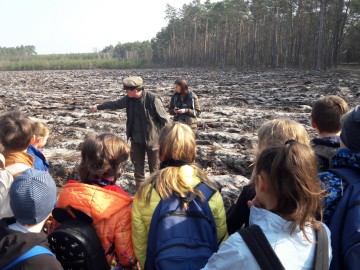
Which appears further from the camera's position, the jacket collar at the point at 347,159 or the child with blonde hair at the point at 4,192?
the child with blonde hair at the point at 4,192

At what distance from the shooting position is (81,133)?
30.1ft

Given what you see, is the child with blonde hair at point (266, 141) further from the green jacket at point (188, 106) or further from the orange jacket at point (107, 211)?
the green jacket at point (188, 106)

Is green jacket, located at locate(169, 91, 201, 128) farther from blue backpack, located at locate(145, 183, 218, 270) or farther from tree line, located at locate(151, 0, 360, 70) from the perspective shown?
tree line, located at locate(151, 0, 360, 70)

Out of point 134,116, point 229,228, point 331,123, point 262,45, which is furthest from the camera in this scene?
point 262,45

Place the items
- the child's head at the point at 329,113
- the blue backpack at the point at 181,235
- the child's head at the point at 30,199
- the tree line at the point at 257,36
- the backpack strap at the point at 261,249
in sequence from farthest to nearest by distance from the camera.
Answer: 1. the tree line at the point at 257,36
2. the child's head at the point at 329,113
3. the blue backpack at the point at 181,235
4. the child's head at the point at 30,199
5. the backpack strap at the point at 261,249

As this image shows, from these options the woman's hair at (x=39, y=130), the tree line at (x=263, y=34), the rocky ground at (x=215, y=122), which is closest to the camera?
the woman's hair at (x=39, y=130)

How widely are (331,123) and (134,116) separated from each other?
3.09m

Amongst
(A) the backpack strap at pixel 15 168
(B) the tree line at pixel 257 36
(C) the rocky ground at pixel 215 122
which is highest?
(B) the tree line at pixel 257 36

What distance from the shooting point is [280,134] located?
2.41 meters

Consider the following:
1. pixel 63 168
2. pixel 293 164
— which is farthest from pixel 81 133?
pixel 293 164

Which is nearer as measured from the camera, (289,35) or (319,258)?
(319,258)

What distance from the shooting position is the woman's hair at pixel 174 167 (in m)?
2.17

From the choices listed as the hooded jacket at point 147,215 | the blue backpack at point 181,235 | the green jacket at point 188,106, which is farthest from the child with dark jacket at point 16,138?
the green jacket at point 188,106

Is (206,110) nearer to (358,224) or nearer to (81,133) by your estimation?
(81,133)
